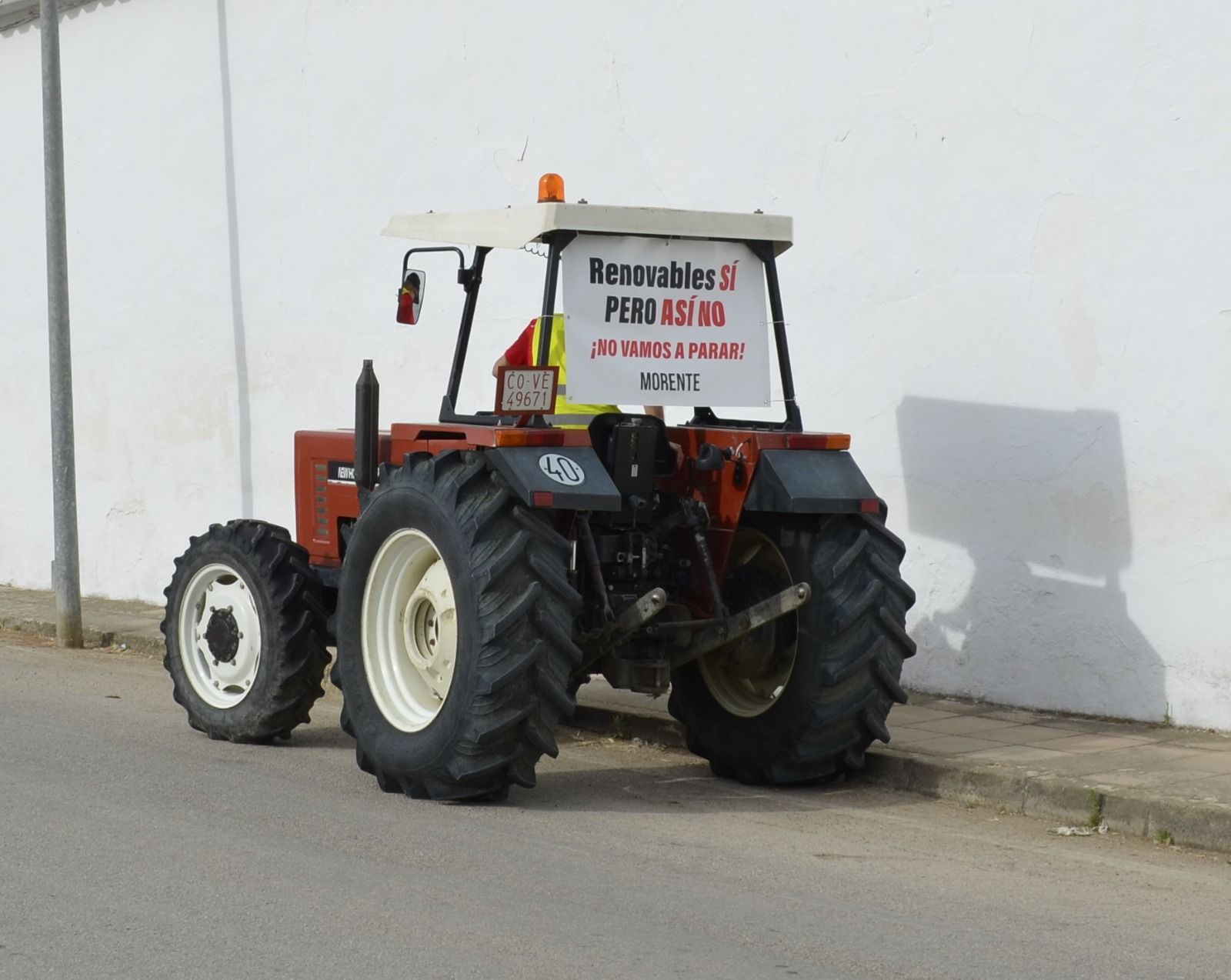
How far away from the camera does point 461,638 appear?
22.5 feet

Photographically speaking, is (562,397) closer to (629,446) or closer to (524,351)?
(524,351)

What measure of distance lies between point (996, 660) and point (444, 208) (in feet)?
16.3

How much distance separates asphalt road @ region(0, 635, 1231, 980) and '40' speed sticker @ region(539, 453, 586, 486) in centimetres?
128

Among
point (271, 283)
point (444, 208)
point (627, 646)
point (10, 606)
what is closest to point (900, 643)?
point (627, 646)

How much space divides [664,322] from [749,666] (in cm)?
154

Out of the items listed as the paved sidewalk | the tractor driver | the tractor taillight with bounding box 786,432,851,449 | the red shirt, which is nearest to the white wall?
the paved sidewalk

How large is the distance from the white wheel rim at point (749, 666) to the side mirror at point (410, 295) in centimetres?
170

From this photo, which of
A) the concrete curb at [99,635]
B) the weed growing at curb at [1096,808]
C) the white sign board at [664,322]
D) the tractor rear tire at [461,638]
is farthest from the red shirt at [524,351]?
the concrete curb at [99,635]

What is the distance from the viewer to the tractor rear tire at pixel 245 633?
8.12 meters

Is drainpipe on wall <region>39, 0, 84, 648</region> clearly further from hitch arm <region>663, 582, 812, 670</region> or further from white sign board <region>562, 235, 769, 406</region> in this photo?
hitch arm <region>663, 582, 812, 670</region>

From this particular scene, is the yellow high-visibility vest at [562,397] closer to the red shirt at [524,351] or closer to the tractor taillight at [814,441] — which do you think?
the red shirt at [524,351]

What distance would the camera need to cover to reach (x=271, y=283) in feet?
43.2

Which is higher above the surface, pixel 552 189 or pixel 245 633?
pixel 552 189

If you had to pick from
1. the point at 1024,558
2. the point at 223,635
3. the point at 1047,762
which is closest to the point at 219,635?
the point at 223,635
